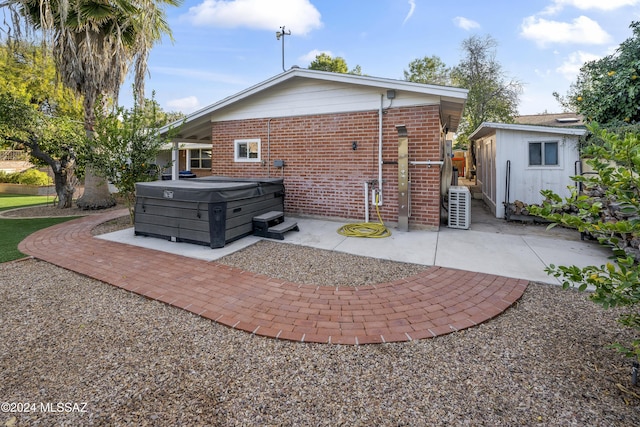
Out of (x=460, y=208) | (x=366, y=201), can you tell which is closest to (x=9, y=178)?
(x=366, y=201)

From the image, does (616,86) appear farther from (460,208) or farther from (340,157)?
(340,157)

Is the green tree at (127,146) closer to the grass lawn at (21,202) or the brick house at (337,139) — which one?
the brick house at (337,139)

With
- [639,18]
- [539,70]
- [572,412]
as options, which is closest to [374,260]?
[572,412]

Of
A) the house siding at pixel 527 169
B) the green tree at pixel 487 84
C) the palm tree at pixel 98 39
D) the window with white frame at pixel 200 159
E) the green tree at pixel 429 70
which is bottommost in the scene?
the house siding at pixel 527 169

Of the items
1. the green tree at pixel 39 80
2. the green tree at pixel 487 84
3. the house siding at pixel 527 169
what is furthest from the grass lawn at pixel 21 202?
the green tree at pixel 487 84

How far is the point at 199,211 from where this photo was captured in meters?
5.19

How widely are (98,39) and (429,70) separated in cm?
2412

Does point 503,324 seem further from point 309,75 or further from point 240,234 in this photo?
point 309,75

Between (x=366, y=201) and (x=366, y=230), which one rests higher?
(x=366, y=201)

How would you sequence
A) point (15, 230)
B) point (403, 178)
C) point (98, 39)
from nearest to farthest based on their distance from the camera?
point (403, 178), point (15, 230), point (98, 39)

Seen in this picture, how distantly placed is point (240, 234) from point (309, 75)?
4002mm

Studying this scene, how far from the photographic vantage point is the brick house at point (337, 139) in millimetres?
6453

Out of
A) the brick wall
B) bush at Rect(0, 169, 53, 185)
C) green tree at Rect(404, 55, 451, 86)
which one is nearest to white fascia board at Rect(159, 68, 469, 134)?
the brick wall

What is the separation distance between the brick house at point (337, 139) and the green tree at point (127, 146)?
1695 millimetres
